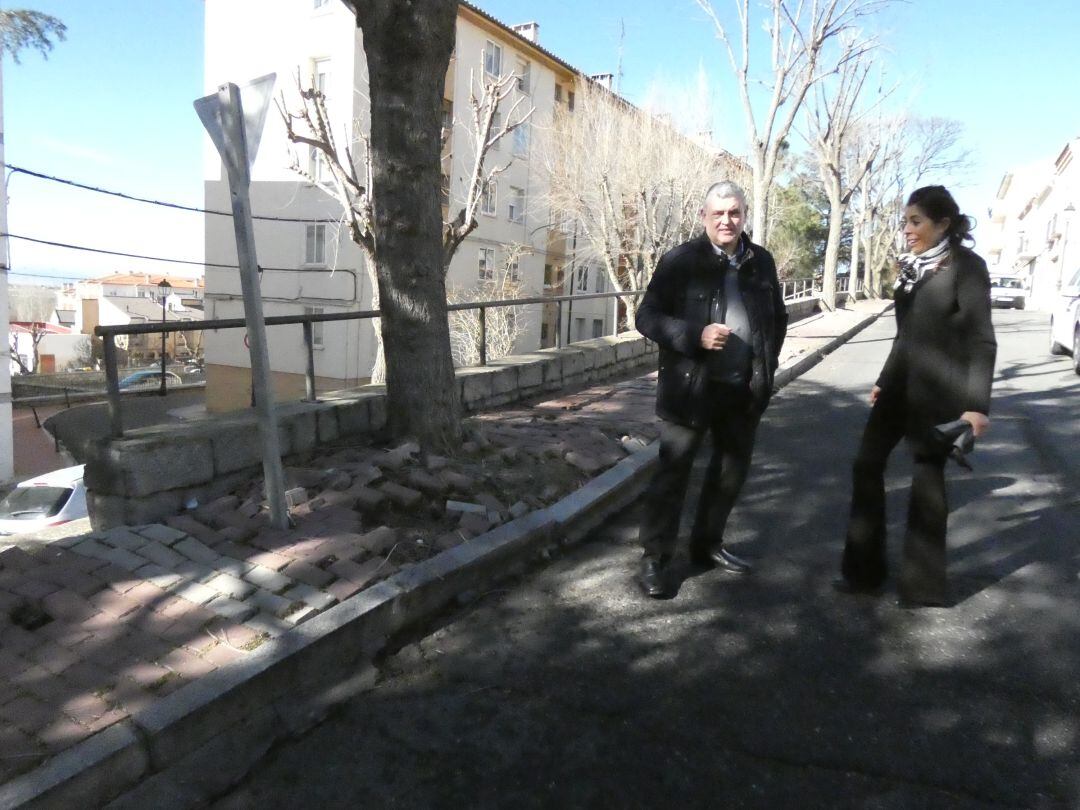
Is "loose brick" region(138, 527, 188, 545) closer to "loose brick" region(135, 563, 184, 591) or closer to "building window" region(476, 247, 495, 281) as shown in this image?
"loose brick" region(135, 563, 184, 591)

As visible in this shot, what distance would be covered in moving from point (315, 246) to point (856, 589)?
26.3m

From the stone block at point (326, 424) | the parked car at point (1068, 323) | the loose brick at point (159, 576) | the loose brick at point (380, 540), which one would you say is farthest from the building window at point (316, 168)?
the loose brick at point (159, 576)

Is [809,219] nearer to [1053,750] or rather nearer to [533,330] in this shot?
[533,330]

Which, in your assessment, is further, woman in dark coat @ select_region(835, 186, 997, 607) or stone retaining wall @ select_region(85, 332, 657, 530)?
stone retaining wall @ select_region(85, 332, 657, 530)

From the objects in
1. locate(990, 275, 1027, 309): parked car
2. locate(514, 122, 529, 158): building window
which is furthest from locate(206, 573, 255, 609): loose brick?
locate(990, 275, 1027, 309): parked car

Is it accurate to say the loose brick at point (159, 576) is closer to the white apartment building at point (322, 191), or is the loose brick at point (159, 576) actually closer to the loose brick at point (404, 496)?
the loose brick at point (404, 496)

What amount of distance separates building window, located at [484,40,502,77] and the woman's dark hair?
94.5ft

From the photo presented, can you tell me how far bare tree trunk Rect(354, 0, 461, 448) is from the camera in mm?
4840

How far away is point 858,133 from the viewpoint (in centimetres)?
3238

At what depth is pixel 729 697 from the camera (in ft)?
9.38

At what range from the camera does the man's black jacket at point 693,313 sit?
354 centimetres

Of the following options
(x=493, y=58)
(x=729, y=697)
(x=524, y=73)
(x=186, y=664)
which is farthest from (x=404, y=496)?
(x=524, y=73)

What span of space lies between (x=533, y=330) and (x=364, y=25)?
28.3 metres

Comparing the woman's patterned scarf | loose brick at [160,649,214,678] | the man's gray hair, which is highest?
the man's gray hair
